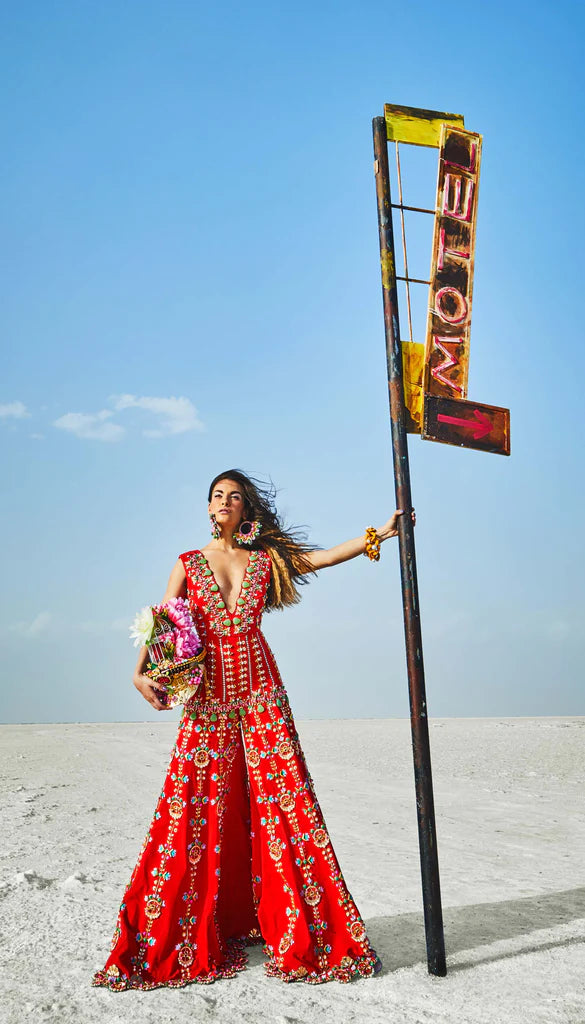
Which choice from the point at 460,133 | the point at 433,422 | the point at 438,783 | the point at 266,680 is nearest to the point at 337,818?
the point at 438,783

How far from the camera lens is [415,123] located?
4.62m

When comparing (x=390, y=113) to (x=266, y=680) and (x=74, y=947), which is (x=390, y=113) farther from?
(x=74, y=947)

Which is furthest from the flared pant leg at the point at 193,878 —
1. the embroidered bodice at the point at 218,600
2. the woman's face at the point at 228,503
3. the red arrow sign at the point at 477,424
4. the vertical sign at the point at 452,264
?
the vertical sign at the point at 452,264

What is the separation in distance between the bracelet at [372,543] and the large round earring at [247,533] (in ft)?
2.47

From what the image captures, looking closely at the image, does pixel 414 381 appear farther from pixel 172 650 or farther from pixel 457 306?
pixel 172 650

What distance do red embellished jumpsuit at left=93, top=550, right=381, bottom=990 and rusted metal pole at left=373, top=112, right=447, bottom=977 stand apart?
37 cm

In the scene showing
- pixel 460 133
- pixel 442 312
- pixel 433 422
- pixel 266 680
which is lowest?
pixel 266 680

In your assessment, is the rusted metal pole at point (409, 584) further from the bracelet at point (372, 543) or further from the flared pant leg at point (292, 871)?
the flared pant leg at point (292, 871)

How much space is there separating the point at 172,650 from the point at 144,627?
19 centimetres

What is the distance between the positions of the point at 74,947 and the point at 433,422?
3453 mm

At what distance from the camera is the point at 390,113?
15.1 ft

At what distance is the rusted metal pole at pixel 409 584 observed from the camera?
3.89 meters

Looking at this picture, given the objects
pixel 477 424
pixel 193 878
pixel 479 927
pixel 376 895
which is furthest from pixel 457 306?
pixel 376 895

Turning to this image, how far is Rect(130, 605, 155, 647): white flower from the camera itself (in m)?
4.15
